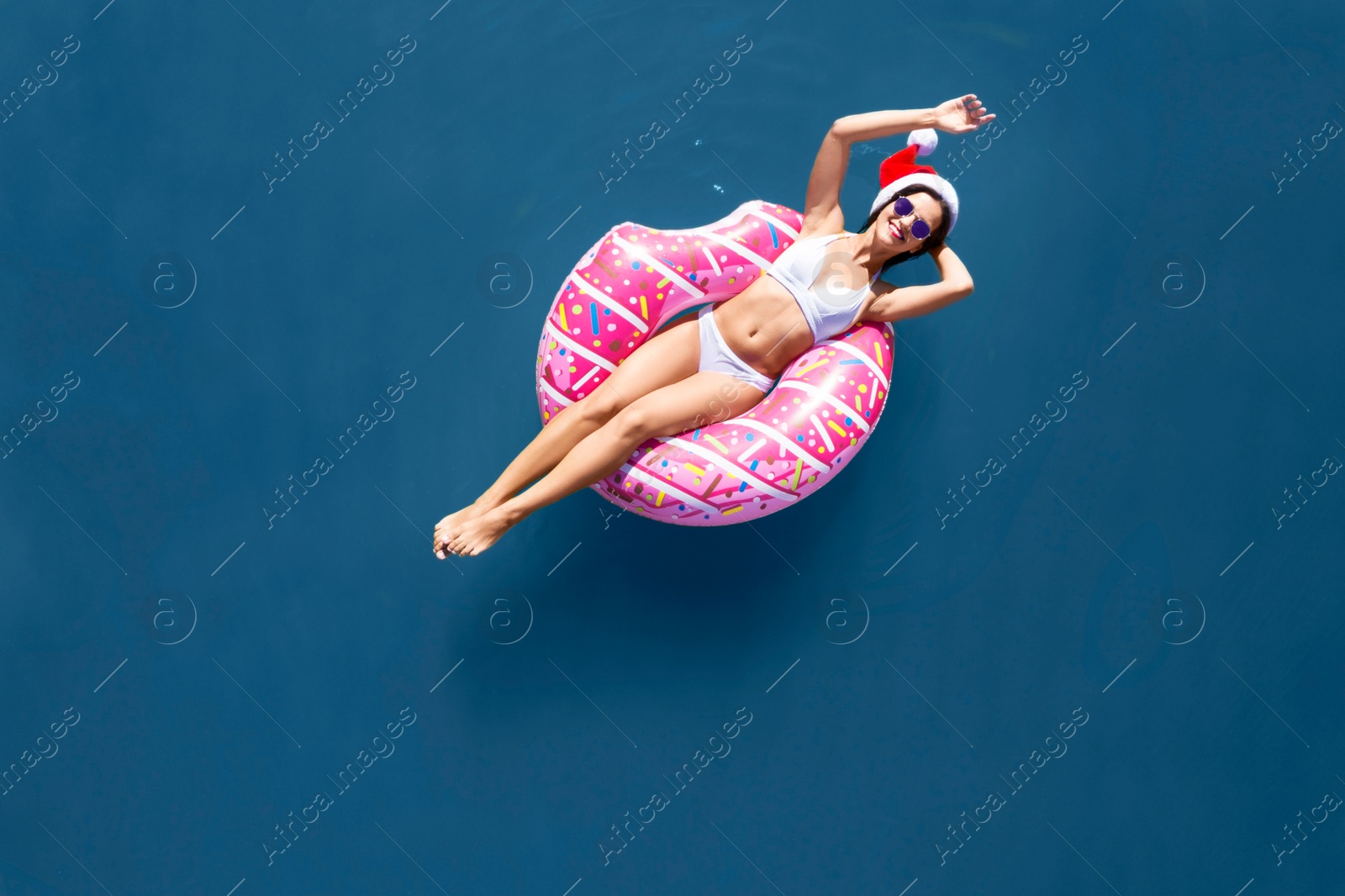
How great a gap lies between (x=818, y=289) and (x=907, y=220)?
28 cm

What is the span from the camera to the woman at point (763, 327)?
2.41m

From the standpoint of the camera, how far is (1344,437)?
2865 mm

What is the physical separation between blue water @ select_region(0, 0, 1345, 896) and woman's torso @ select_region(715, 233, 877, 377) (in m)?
0.43

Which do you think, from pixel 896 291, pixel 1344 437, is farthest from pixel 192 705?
pixel 1344 437

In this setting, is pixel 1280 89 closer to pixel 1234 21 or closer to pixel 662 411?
pixel 1234 21

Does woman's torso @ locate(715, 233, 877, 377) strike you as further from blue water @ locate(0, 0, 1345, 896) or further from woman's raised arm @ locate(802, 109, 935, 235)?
blue water @ locate(0, 0, 1345, 896)

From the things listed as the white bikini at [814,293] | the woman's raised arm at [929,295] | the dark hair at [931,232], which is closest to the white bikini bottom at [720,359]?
the white bikini at [814,293]

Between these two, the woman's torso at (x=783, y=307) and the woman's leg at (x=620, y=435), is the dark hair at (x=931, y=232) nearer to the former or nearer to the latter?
the woman's torso at (x=783, y=307)

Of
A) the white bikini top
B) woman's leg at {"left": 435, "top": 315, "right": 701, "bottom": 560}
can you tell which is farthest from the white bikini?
woman's leg at {"left": 435, "top": 315, "right": 701, "bottom": 560}

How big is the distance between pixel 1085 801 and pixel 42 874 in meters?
3.16

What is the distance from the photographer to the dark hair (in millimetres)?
2389

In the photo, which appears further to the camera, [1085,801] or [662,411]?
[1085,801]

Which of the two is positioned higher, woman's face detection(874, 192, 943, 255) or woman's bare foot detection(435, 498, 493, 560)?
woman's bare foot detection(435, 498, 493, 560)

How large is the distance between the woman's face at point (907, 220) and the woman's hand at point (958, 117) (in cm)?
21
